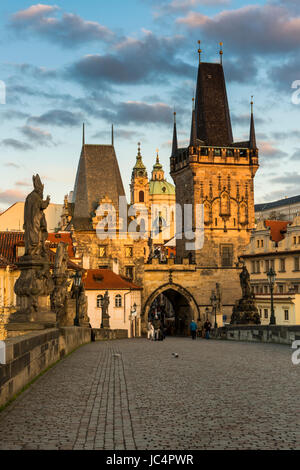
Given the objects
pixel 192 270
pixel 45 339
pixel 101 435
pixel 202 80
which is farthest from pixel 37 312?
pixel 202 80

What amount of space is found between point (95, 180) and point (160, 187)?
4542 inches

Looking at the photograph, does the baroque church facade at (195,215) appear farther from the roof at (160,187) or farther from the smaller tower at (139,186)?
the roof at (160,187)

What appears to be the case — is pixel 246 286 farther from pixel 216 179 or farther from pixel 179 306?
pixel 179 306

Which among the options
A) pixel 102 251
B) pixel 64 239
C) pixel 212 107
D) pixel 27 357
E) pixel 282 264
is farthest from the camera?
pixel 212 107

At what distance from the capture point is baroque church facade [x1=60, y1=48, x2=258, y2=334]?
71125mm

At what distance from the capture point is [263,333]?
1010 inches

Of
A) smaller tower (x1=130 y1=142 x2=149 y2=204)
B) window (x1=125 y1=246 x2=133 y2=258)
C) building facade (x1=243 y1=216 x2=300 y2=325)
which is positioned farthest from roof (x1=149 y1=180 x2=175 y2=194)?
building facade (x1=243 y1=216 x2=300 y2=325)

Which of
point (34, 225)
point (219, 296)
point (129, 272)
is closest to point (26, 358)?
point (34, 225)

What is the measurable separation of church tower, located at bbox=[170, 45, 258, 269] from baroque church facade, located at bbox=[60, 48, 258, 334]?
0.37ft

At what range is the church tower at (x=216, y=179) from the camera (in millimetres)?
72688

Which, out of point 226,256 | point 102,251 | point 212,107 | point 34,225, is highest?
point 212,107

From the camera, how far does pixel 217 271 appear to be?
237ft

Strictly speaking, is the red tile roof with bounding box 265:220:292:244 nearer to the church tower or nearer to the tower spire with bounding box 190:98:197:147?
the church tower
